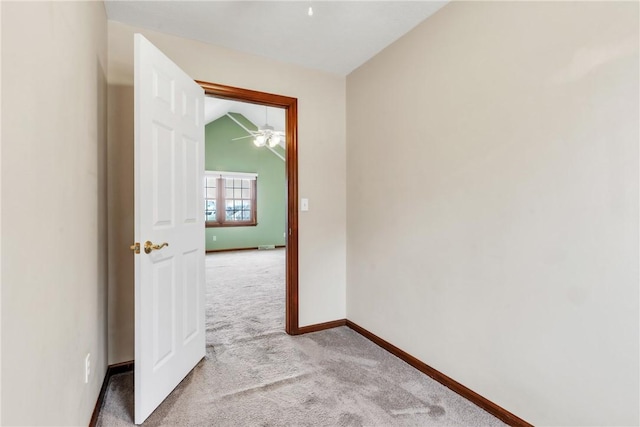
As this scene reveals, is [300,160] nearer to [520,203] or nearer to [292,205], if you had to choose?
[292,205]

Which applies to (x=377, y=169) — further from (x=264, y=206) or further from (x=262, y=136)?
(x=264, y=206)

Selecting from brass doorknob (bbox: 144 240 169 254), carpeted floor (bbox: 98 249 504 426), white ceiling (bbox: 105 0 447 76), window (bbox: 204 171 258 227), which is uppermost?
white ceiling (bbox: 105 0 447 76)

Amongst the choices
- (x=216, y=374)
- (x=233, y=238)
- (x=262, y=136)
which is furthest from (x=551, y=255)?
(x=233, y=238)

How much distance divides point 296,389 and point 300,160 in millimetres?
1824

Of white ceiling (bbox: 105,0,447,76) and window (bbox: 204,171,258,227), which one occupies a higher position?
white ceiling (bbox: 105,0,447,76)

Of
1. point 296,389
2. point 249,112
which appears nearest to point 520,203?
point 296,389

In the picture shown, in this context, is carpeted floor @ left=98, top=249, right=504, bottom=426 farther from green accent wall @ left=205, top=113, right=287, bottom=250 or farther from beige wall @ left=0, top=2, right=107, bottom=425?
green accent wall @ left=205, top=113, right=287, bottom=250

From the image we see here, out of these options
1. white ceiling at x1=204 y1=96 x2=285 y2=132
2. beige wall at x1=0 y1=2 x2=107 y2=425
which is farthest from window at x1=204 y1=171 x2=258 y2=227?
beige wall at x1=0 y1=2 x2=107 y2=425

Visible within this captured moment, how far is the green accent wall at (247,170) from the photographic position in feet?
26.5

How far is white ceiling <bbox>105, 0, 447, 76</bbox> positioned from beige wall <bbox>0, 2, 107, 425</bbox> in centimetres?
49

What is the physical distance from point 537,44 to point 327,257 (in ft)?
7.13

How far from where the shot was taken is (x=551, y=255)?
1469mm

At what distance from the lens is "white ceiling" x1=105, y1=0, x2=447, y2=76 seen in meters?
1.99

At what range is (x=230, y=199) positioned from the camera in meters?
8.39
